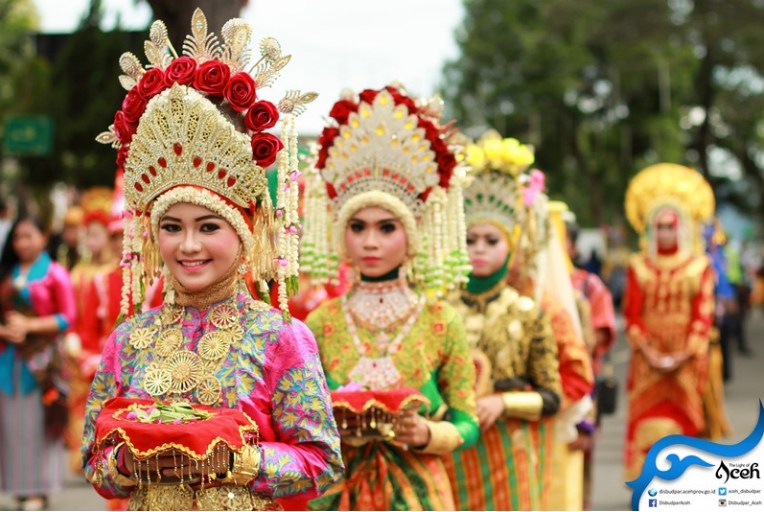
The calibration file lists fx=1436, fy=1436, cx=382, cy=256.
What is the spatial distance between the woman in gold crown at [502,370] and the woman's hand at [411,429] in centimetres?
120

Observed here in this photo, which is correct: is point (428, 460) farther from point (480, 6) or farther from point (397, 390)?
point (480, 6)

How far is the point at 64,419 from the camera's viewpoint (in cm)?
1080

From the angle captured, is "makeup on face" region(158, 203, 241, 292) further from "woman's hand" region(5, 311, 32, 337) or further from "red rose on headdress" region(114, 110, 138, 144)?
"woman's hand" region(5, 311, 32, 337)

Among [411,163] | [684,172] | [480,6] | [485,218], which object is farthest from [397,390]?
[480,6]

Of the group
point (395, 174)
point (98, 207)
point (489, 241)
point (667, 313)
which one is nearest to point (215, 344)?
point (395, 174)

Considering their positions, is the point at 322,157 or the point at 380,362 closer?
the point at 380,362

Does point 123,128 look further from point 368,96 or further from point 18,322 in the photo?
point 18,322

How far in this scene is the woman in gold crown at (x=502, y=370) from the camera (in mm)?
6723

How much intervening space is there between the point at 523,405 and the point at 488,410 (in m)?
0.25

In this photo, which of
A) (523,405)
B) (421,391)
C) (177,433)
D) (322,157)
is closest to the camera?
(177,433)

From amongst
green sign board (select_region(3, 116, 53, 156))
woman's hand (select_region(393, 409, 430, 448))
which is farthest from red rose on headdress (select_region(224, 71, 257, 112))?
green sign board (select_region(3, 116, 53, 156))

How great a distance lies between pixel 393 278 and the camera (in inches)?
233

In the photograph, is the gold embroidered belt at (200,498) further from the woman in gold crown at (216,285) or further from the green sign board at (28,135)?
the green sign board at (28,135)

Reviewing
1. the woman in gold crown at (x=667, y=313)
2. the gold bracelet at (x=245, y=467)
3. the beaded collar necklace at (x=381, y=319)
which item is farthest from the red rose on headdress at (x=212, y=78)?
the woman in gold crown at (x=667, y=313)
